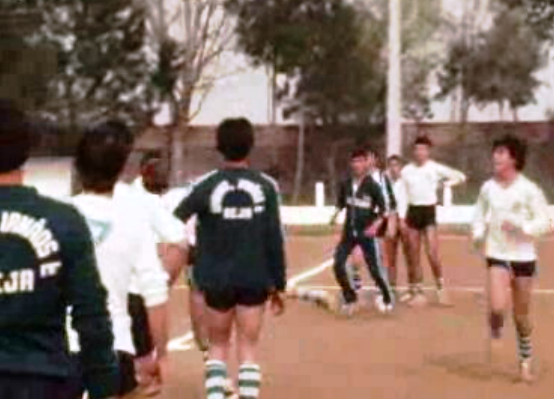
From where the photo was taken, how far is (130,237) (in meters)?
6.38

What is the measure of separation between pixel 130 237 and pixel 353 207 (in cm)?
1015

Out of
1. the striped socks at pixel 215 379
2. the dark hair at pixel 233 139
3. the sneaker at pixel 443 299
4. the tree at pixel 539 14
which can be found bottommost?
the sneaker at pixel 443 299

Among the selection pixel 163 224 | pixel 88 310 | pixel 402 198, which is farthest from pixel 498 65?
pixel 88 310

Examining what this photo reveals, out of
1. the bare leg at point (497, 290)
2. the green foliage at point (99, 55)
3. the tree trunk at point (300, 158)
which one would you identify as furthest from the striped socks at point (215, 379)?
the tree trunk at point (300, 158)

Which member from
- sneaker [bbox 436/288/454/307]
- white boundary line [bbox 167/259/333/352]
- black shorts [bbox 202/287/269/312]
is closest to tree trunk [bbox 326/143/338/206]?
white boundary line [bbox 167/259/333/352]

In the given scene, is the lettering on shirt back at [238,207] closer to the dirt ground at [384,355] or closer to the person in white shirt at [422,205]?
the dirt ground at [384,355]

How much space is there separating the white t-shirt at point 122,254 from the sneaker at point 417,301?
1070 cm

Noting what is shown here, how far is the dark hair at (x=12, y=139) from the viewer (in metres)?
4.43

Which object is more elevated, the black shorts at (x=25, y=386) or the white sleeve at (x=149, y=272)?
the white sleeve at (x=149, y=272)

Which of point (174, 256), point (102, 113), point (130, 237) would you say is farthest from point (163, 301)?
point (102, 113)

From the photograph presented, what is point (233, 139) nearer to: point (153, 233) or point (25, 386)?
point (153, 233)

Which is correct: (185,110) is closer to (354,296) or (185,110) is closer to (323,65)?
(323,65)

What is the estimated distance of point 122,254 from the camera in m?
6.36

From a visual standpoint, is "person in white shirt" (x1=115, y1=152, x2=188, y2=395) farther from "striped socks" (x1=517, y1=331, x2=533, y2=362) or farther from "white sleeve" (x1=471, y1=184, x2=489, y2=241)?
"striped socks" (x1=517, y1=331, x2=533, y2=362)
